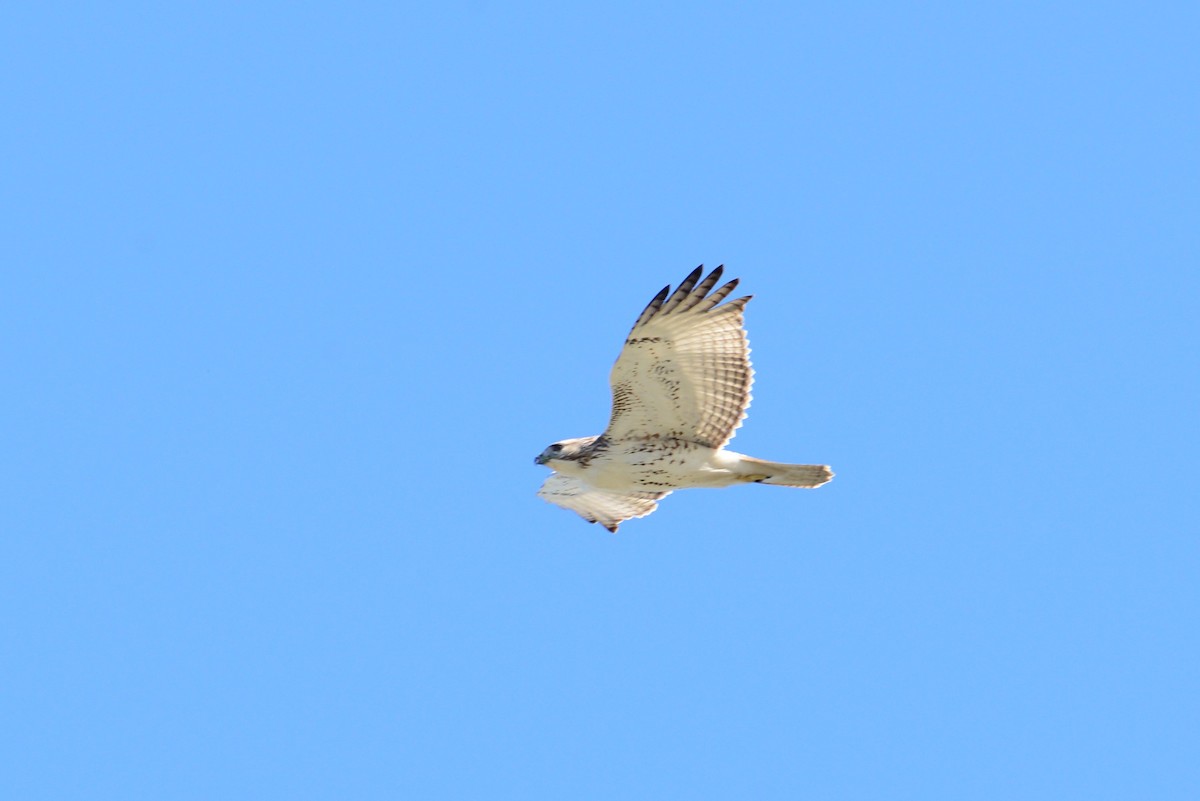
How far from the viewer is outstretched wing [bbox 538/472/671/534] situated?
12.5m

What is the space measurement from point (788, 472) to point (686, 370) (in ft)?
3.69

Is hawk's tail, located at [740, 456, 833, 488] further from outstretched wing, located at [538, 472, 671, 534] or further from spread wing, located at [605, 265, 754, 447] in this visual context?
outstretched wing, located at [538, 472, 671, 534]

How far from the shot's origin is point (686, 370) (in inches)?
452

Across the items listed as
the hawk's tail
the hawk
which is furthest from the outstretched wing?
the hawk's tail

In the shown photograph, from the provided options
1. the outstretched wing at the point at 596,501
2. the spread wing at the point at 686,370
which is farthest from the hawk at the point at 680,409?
the outstretched wing at the point at 596,501

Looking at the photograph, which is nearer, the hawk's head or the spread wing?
the spread wing

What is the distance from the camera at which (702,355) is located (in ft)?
37.6

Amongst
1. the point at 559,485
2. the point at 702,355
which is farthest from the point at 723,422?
the point at 559,485

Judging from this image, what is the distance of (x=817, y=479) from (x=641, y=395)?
4.88 feet

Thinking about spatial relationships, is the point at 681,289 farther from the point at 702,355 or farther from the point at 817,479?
the point at 817,479

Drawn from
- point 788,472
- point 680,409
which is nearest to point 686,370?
point 680,409

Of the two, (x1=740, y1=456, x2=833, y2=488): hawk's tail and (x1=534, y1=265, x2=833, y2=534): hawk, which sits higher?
(x1=534, y1=265, x2=833, y2=534): hawk

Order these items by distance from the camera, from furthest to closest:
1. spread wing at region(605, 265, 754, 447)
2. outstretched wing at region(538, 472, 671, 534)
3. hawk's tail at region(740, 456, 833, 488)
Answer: outstretched wing at region(538, 472, 671, 534) < hawk's tail at region(740, 456, 833, 488) < spread wing at region(605, 265, 754, 447)

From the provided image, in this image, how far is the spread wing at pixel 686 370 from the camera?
36.7 feet
